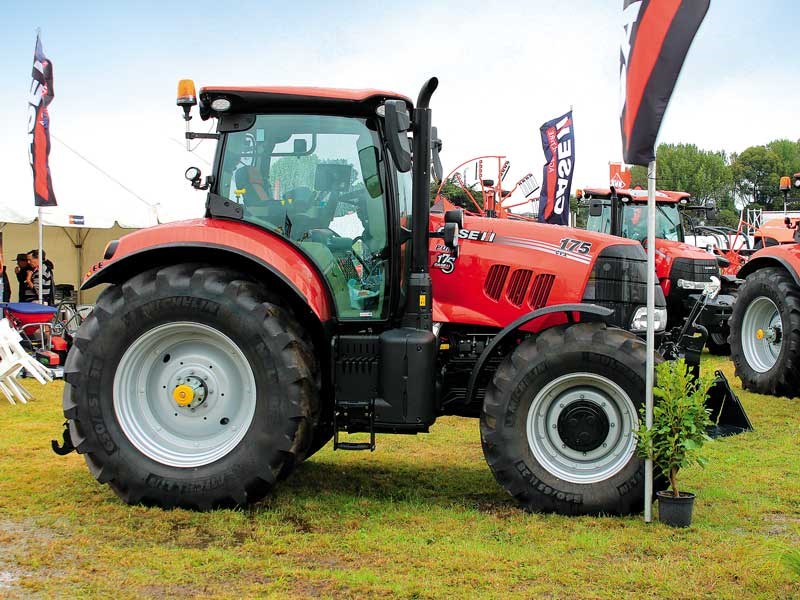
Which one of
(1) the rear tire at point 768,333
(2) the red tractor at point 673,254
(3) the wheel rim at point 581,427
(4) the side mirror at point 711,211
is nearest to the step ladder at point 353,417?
(3) the wheel rim at point 581,427

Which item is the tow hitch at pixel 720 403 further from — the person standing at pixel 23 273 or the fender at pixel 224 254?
the person standing at pixel 23 273

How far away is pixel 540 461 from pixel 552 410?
12.0 inches

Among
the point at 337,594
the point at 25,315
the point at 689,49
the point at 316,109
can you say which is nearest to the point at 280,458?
the point at 337,594

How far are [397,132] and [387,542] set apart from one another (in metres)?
2.19

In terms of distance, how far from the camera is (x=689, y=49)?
4504 millimetres

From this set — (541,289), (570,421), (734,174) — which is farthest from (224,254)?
(734,174)

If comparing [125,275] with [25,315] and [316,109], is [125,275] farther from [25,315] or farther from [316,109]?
[25,315]

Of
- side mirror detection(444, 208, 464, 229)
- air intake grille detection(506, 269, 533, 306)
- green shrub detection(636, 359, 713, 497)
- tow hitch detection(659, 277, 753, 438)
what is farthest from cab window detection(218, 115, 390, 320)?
tow hitch detection(659, 277, 753, 438)

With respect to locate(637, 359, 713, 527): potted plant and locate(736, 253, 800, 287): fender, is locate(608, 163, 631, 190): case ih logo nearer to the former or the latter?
locate(736, 253, 800, 287): fender

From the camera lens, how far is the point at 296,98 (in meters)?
5.05

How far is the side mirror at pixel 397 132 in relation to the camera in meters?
4.64

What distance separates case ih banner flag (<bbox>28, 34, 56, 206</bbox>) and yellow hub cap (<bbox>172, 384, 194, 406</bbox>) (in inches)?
361

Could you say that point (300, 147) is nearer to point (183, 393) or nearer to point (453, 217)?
point (453, 217)

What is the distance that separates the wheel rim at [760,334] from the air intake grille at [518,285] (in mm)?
5632
